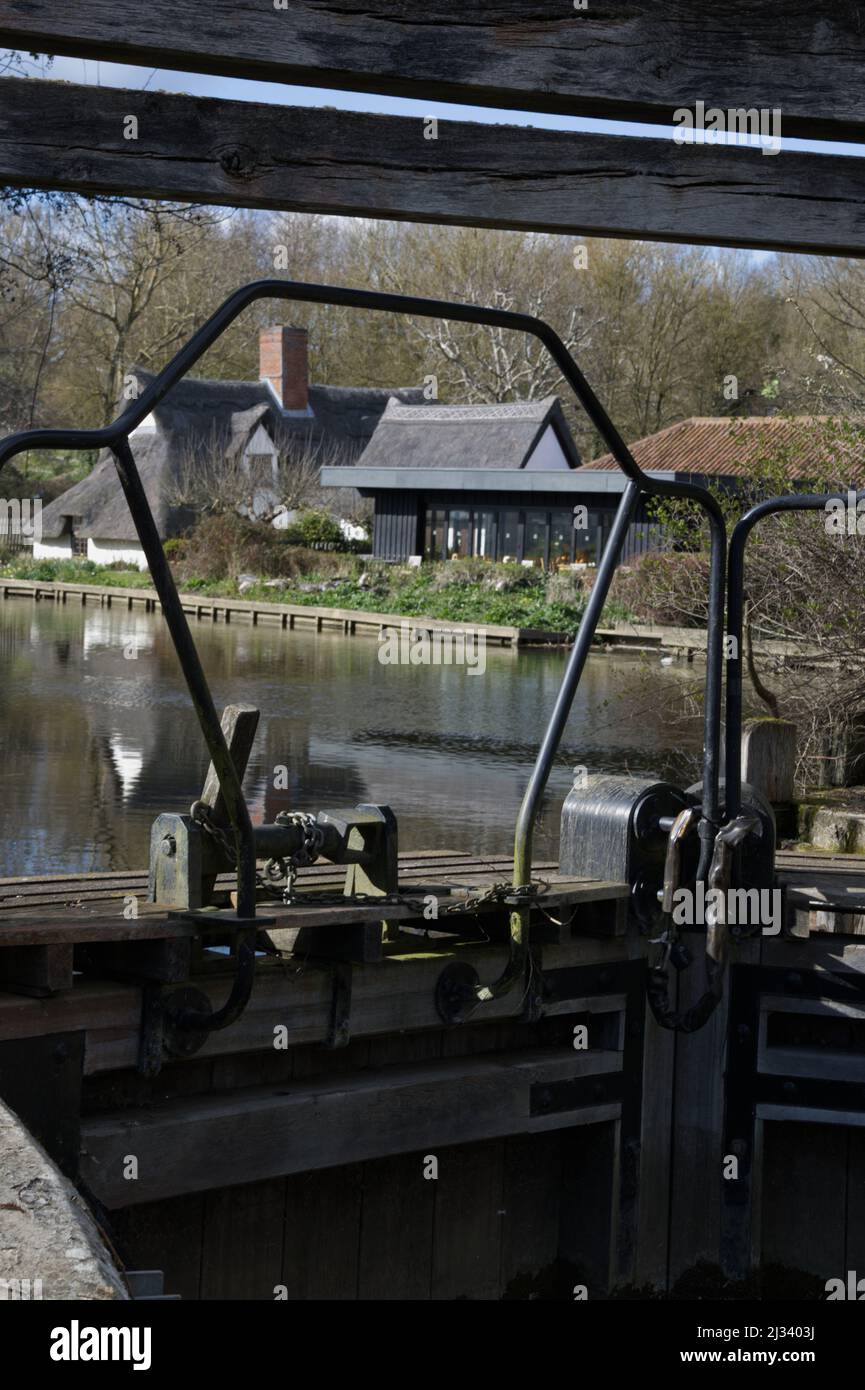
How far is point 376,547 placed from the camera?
165 feet

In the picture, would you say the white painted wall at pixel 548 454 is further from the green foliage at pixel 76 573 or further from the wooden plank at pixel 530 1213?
the wooden plank at pixel 530 1213

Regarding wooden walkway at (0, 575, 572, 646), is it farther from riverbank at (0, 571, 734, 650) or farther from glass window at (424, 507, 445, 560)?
glass window at (424, 507, 445, 560)

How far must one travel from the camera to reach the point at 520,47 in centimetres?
441

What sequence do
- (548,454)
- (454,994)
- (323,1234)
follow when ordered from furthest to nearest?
(548,454)
(454,994)
(323,1234)

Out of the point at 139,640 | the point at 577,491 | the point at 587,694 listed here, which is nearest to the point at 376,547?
the point at 577,491

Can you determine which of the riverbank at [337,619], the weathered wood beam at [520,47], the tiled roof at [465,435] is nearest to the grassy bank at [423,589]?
the riverbank at [337,619]

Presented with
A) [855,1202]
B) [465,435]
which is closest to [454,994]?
[855,1202]

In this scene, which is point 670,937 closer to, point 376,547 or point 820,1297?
point 820,1297

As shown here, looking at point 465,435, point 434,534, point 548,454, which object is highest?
point 465,435

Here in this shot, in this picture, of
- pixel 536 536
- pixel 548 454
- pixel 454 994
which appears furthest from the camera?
pixel 548 454

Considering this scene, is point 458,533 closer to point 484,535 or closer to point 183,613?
point 484,535

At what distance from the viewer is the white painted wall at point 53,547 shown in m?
61.1

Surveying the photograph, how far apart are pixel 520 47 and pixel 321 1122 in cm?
336

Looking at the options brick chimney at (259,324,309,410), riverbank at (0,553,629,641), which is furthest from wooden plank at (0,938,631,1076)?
brick chimney at (259,324,309,410)
